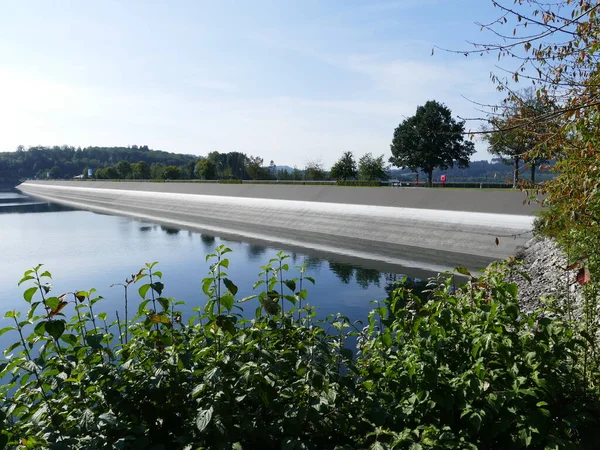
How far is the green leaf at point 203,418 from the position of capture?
2311 mm

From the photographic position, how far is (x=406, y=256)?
23.5 m

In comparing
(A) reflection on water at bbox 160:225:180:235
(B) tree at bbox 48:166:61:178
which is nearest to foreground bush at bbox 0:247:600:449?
(A) reflection on water at bbox 160:225:180:235

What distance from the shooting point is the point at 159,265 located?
21344 mm

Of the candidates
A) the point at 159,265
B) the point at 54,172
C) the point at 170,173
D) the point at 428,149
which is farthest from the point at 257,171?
the point at 54,172

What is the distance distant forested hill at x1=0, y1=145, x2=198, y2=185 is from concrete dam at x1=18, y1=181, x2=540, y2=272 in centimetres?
10599

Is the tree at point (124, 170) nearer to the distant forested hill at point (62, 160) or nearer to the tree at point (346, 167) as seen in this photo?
the distant forested hill at point (62, 160)

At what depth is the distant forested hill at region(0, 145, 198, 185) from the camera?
15238 centimetres

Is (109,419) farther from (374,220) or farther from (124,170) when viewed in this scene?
(124,170)

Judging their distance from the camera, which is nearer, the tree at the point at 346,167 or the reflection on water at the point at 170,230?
the reflection on water at the point at 170,230

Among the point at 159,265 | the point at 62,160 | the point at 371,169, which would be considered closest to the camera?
the point at 159,265

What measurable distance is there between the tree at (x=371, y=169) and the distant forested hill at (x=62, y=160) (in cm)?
9730

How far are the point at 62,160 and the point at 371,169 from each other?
463 ft

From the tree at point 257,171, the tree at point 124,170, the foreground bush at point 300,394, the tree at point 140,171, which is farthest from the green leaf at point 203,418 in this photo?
the tree at point 124,170

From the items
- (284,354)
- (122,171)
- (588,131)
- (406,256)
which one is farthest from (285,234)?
(122,171)
